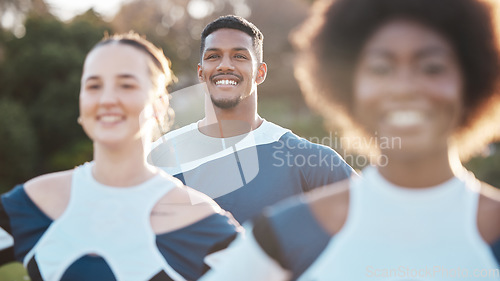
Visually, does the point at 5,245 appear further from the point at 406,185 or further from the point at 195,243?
the point at 406,185

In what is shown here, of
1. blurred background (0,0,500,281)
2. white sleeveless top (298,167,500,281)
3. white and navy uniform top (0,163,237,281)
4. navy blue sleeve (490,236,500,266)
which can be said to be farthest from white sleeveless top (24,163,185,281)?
blurred background (0,0,500,281)

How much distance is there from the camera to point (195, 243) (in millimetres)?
2482

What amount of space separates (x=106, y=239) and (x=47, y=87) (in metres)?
17.8

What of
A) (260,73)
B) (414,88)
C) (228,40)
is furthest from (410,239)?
(260,73)

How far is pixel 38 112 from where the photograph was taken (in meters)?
18.5

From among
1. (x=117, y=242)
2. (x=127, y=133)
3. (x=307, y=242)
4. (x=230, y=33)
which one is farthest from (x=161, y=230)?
(x=230, y=33)

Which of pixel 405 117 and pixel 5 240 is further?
pixel 5 240

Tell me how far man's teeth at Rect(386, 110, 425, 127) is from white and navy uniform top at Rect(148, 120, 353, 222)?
83.5 inches

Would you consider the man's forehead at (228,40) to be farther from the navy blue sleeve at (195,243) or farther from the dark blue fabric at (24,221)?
the dark blue fabric at (24,221)

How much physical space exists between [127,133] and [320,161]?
2085 mm

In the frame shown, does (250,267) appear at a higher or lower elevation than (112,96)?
lower

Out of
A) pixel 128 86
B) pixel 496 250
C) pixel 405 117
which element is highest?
pixel 128 86

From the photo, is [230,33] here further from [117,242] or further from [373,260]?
[373,260]

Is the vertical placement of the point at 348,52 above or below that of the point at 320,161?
above
